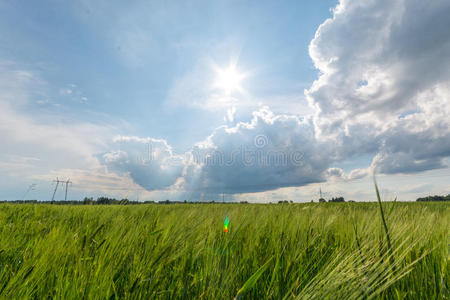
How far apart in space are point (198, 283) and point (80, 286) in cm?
47

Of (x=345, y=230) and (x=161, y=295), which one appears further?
(x=345, y=230)

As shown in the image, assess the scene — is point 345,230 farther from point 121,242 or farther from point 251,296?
point 121,242

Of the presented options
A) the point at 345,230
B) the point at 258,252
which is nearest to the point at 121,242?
the point at 258,252

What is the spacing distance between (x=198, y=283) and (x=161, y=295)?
200 millimetres

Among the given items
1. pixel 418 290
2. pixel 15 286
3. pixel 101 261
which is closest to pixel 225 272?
pixel 101 261

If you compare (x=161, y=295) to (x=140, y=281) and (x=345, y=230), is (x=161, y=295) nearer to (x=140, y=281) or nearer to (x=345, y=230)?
(x=140, y=281)

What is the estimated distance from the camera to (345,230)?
6.16ft

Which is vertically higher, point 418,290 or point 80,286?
point 80,286

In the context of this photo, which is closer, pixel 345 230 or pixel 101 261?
pixel 101 261

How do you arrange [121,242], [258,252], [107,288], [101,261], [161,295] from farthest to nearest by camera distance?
[258,252], [121,242], [101,261], [161,295], [107,288]

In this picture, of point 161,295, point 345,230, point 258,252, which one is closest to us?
point 161,295

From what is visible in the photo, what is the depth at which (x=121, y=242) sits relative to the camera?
1214 mm

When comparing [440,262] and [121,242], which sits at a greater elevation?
[121,242]

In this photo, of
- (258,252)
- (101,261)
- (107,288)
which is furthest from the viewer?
(258,252)
